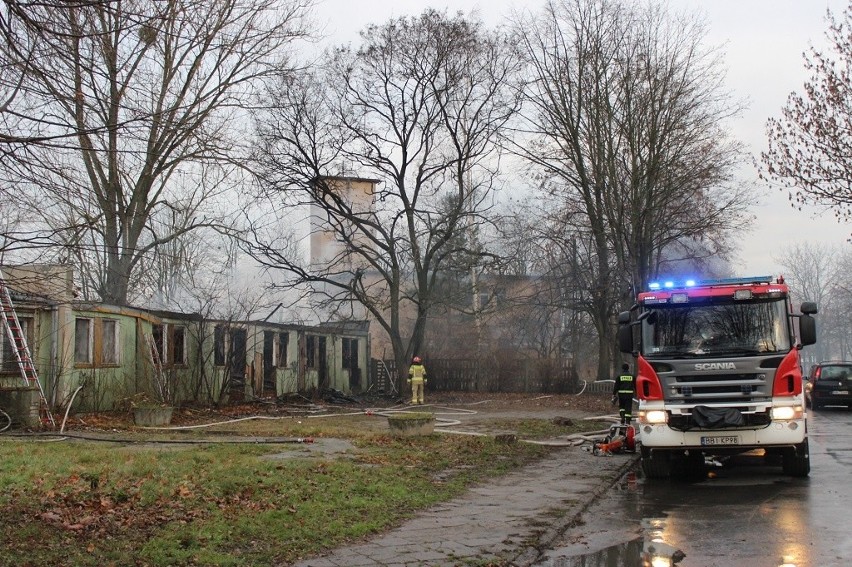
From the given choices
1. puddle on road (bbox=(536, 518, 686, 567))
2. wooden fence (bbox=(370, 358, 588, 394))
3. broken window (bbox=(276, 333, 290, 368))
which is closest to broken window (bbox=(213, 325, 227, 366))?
broken window (bbox=(276, 333, 290, 368))

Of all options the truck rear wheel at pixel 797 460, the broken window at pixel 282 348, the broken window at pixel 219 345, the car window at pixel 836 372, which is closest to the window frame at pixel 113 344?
the broken window at pixel 219 345

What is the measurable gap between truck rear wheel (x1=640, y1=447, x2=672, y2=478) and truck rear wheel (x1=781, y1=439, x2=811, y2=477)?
5.48 ft

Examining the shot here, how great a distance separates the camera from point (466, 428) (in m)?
20.5

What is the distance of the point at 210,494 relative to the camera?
30.8 feet

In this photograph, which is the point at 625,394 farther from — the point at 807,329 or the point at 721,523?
the point at 721,523

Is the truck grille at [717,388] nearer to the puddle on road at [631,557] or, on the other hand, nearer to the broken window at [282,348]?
the puddle on road at [631,557]

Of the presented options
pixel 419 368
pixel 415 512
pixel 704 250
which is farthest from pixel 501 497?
pixel 704 250

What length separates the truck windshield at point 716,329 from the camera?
12477 millimetres

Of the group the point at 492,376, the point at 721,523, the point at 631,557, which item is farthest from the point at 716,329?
the point at 492,376

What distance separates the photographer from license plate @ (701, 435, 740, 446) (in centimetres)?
1204

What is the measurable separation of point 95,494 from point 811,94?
18922 mm

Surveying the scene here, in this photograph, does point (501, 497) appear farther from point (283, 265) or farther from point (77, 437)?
point (283, 265)

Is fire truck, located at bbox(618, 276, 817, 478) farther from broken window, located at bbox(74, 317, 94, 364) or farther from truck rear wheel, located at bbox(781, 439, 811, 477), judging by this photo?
broken window, located at bbox(74, 317, 94, 364)

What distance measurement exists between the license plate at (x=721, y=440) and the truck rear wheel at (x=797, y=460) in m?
0.94
